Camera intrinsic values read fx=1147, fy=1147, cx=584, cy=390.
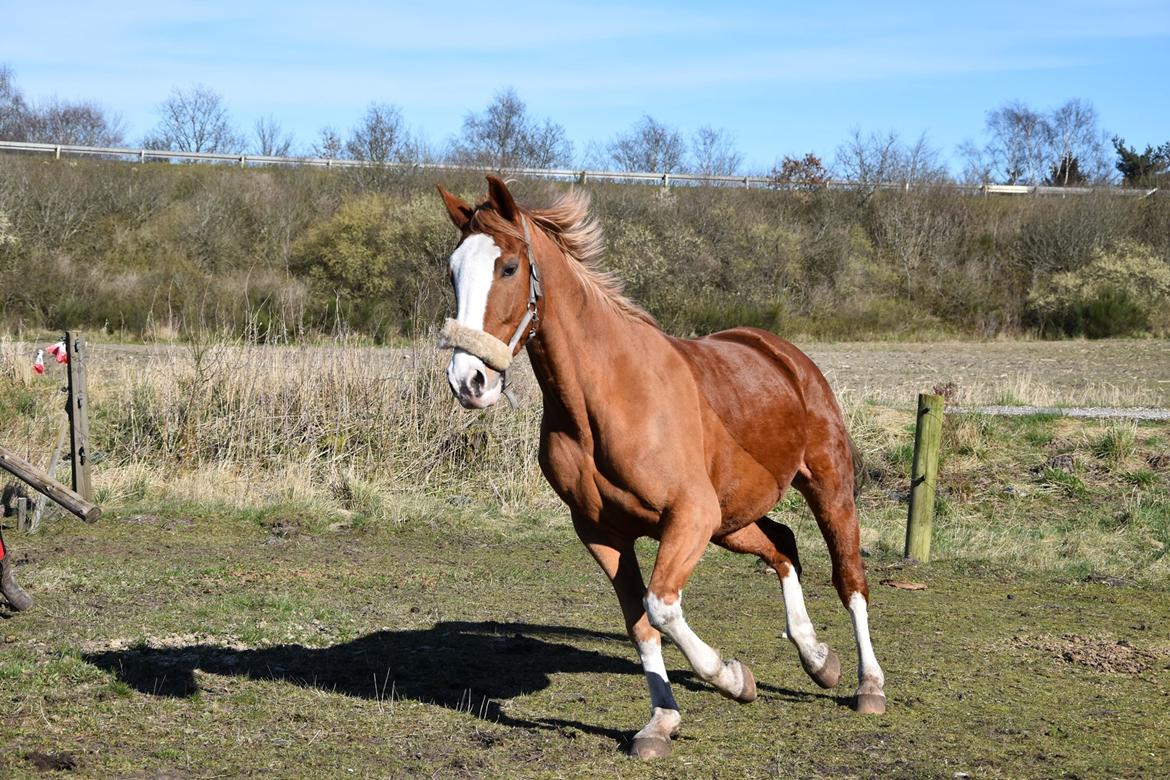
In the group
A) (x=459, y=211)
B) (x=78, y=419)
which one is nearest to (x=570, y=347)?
Answer: (x=459, y=211)

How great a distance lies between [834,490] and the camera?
6.08 metres

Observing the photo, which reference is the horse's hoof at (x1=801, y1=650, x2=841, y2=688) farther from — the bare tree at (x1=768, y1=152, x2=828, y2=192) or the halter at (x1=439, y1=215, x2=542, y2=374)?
the bare tree at (x1=768, y1=152, x2=828, y2=192)

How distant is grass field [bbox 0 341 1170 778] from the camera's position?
16.2 ft

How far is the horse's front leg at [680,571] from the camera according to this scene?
4625mm

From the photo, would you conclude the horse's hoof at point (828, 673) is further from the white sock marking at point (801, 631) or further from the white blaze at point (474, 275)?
A: the white blaze at point (474, 275)

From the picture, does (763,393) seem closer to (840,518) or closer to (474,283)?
(840,518)

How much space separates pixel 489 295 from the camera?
4383mm

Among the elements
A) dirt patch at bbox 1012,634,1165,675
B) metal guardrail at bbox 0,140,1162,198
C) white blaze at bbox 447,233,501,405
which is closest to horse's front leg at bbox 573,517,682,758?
white blaze at bbox 447,233,501,405

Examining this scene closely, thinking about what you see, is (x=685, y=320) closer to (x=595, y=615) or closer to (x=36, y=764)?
(x=595, y=615)

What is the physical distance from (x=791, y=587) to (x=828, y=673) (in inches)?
19.0

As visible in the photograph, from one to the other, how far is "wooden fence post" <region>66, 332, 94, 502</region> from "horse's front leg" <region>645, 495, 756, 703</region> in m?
8.60

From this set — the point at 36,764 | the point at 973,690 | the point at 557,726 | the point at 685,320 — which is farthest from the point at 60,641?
the point at 685,320

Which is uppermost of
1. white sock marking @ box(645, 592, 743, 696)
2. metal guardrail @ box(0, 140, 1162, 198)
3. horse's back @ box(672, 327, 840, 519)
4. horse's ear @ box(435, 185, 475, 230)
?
metal guardrail @ box(0, 140, 1162, 198)

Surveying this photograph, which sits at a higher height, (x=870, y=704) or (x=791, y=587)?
(x=791, y=587)
